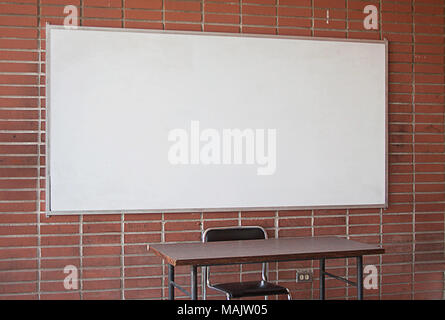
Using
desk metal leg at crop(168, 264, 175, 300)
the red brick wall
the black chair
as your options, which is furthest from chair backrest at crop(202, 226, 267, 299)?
desk metal leg at crop(168, 264, 175, 300)

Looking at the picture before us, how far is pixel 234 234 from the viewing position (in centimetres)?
422

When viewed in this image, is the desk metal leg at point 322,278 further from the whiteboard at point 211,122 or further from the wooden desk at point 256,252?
the whiteboard at point 211,122

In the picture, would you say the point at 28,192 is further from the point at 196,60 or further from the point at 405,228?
the point at 405,228

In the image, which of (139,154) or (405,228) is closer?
(139,154)

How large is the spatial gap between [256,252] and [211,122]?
109 centimetres

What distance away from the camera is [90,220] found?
4137mm

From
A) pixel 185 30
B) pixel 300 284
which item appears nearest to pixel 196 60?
pixel 185 30

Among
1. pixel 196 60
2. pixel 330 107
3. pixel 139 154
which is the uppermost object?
pixel 196 60

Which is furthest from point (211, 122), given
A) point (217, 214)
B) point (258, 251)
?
point (258, 251)

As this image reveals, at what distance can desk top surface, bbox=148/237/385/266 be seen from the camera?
342 centimetres

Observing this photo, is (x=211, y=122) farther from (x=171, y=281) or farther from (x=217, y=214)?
(x=171, y=281)

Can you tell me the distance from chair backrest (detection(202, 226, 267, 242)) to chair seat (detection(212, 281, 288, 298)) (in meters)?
0.30

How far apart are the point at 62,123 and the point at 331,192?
6.35 ft

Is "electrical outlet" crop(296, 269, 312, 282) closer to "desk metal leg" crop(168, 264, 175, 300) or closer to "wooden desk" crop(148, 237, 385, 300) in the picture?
"wooden desk" crop(148, 237, 385, 300)
